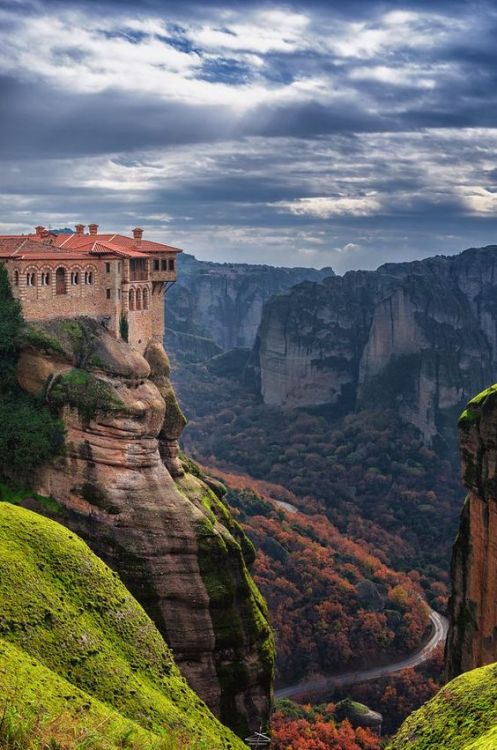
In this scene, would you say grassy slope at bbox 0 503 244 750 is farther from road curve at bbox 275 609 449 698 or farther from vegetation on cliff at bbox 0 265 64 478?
road curve at bbox 275 609 449 698

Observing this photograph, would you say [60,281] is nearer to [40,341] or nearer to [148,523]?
[40,341]

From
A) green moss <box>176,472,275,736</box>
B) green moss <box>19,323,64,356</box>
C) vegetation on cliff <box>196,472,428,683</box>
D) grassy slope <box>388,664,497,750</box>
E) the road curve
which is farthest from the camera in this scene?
vegetation on cliff <box>196,472,428,683</box>

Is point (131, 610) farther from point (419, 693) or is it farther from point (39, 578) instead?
point (419, 693)

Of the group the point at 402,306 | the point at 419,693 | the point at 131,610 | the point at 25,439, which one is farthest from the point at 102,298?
the point at 402,306

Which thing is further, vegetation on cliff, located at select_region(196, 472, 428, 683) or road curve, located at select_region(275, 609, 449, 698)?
vegetation on cliff, located at select_region(196, 472, 428, 683)

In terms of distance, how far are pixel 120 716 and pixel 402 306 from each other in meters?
145

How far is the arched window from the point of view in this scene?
4703 cm

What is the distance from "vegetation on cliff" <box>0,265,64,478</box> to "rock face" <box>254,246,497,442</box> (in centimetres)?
11109

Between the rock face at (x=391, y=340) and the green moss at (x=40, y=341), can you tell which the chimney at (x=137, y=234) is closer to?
the green moss at (x=40, y=341)

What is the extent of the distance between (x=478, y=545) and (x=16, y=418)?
73.0 feet

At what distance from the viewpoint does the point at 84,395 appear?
43531mm

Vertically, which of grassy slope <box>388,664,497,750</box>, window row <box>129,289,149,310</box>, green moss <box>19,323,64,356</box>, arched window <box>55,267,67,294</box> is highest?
arched window <box>55,267,67,294</box>

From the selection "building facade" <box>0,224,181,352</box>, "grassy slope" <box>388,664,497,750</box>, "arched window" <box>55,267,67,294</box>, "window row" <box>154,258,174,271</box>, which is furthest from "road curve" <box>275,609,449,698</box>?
"grassy slope" <box>388,664,497,750</box>

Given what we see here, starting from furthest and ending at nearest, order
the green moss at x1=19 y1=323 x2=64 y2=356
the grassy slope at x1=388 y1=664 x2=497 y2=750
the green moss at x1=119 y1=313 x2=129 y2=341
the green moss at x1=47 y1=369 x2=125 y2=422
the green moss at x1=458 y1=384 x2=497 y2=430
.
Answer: the green moss at x1=119 y1=313 x2=129 y2=341 → the green moss at x1=19 y1=323 x2=64 y2=356 → the green moss at x1=47 y1=369 x2=125 y2=422 → the green moss at x1=458 y1=384 x2=497 y2=430 → the grassy slope at x1=388 y1=664 x2=497 y2=750
